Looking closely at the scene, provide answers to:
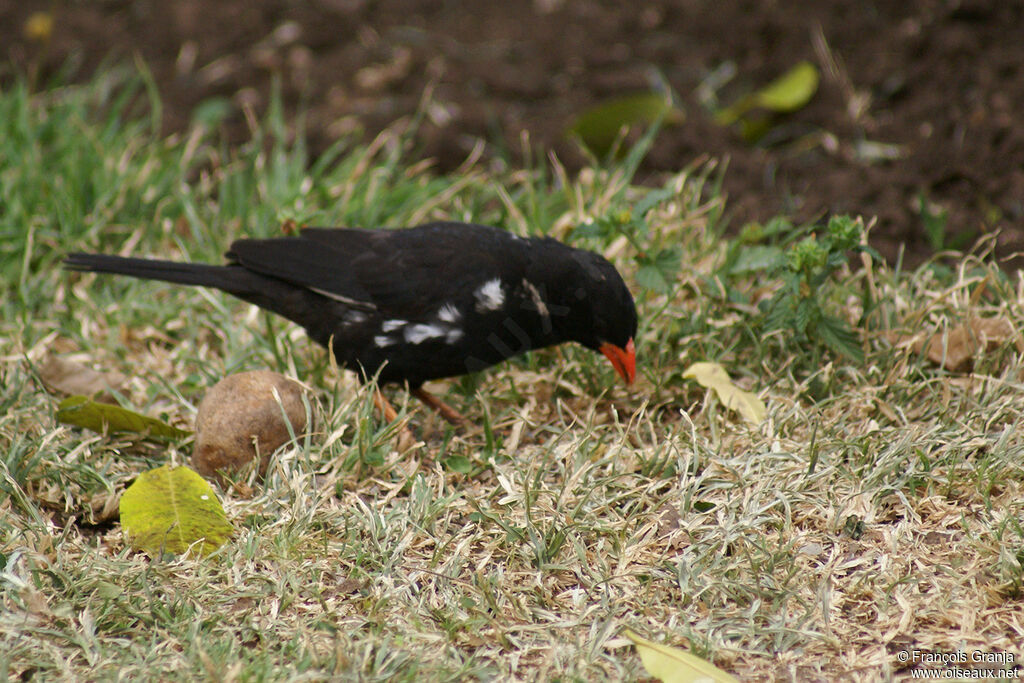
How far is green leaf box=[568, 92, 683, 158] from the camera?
18.4 feet

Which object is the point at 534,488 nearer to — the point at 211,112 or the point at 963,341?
the point at 963,341

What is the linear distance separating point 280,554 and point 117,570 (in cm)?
46

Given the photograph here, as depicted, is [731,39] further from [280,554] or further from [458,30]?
[280,554]

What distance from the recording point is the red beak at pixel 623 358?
12.5 ft

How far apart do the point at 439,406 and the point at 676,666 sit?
175 cm

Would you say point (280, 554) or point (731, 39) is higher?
point (731, 39)

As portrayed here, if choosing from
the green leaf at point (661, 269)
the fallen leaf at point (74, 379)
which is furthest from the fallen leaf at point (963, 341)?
the fallen leaf at point (74, 379)

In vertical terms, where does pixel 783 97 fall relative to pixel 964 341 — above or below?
above

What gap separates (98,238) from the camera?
192 inches

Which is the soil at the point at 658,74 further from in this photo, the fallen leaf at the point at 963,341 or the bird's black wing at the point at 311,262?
the bird's black wing at the point at 311,262

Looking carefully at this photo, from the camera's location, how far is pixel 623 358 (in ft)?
12.6

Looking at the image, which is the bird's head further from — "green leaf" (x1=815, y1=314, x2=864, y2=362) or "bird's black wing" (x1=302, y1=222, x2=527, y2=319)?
"green leaf" (x1=815, y1=314, x2=864, y2=362)

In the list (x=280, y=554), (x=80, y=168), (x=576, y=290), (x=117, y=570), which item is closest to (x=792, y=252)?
(x=576, y=290)

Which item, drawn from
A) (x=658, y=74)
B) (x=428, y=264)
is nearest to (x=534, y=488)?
(x=428, y=264)
